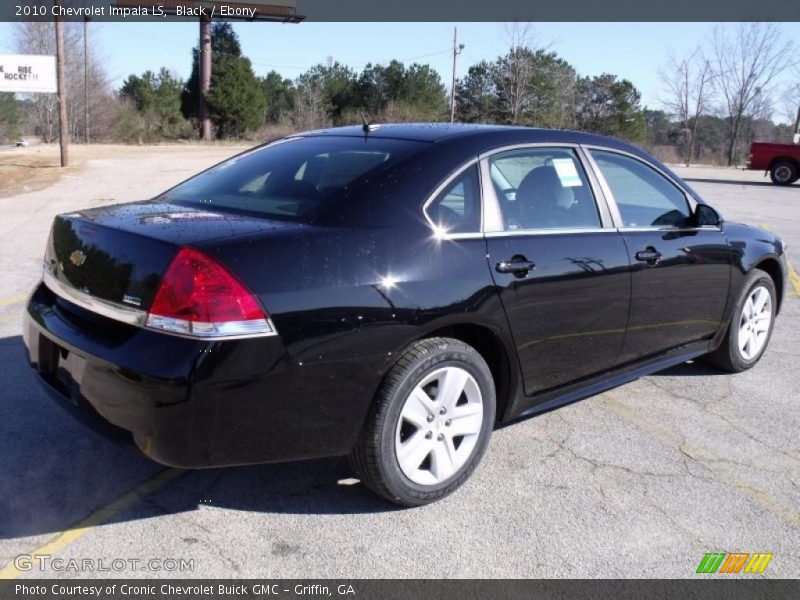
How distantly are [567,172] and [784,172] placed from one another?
2671 cm

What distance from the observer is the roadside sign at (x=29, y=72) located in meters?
22.7

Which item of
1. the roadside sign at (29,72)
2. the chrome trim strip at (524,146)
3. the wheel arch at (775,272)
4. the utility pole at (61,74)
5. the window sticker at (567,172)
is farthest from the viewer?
the roadside sign at (29,72)

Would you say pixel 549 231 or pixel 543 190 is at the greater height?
pixel 543 190

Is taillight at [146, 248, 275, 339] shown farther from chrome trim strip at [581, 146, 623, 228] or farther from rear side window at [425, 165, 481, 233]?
chrome trim strip at [581, 146, 623, 228]

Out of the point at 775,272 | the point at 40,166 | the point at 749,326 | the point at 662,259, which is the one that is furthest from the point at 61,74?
the point at 662,259

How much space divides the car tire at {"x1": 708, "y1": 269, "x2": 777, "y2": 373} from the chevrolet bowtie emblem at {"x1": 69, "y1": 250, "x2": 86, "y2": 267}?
3.90 metres

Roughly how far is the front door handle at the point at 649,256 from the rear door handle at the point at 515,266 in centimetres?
88

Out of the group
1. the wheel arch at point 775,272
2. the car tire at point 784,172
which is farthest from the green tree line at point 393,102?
the wheel arch at point 775,272

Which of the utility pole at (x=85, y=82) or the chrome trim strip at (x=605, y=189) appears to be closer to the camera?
the chrome trim strip at (x=605, y=189)

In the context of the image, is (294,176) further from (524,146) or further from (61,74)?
(61,74)

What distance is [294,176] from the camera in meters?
3.58

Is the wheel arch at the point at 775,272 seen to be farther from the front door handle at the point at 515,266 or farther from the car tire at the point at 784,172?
the car tire at the point at 784,172

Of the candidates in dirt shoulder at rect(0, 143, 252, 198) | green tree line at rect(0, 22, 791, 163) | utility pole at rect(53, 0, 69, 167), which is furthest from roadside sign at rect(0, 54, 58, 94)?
green tree line at rect(0, 22, 791, 163)

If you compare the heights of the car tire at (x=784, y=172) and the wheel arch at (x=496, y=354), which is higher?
the car tire at (x=784, y=172)
